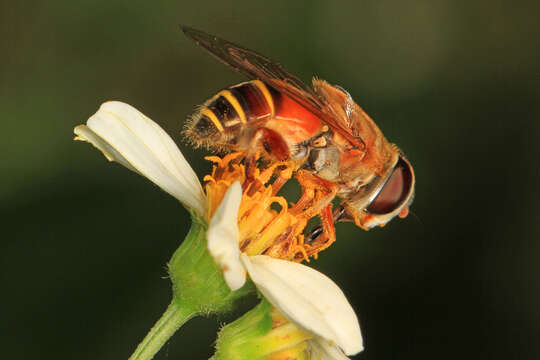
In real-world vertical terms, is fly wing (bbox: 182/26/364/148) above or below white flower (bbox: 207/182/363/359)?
above

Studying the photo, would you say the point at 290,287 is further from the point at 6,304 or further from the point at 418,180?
the point at 418,180

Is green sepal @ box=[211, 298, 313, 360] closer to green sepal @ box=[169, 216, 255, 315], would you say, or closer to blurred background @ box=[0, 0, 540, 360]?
green sepal @ box=[169, 216, 255, 315]

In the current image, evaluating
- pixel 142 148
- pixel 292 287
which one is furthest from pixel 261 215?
pixel 142 148

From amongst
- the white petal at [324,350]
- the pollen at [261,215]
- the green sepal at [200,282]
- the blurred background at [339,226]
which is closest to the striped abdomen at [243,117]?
the pollen at [261,215]

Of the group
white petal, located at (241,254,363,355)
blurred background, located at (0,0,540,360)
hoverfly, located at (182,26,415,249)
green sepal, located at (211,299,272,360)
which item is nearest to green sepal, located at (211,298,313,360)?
green sepal, located at (211,299,272,360)

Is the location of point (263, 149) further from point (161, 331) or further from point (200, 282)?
point (161, 331)

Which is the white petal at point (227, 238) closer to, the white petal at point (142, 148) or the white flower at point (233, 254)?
the white flower at point (233, 254)
